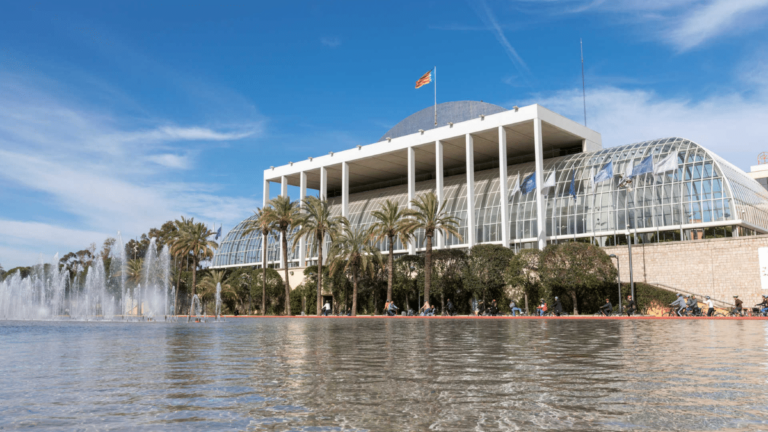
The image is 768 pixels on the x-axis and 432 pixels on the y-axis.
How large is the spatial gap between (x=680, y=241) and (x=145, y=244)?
95.5m

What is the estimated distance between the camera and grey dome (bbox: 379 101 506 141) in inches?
2726

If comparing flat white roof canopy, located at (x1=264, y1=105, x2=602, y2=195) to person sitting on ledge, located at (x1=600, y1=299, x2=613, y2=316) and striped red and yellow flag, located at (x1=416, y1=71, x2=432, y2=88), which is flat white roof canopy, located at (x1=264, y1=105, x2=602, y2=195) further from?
person sitting on ledge, located at (x1=600, y1=299, x2=613, y2=316)

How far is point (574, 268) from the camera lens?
147ft

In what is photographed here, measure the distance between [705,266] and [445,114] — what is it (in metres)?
35.9

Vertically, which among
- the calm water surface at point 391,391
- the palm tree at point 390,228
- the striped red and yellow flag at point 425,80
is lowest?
the calm water surface at point 391,391

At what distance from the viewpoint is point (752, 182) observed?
5653 cm

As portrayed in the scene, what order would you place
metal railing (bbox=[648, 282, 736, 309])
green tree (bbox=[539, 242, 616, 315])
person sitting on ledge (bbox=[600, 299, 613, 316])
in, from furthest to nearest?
green tree (bbox=[539, 242, 616, 315]), metal railing (bbox=[648, 282, 736, 309]), person sitting on ledge (bbox=[600, 299, 613, 316])

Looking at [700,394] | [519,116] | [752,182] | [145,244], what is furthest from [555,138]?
[145,244]

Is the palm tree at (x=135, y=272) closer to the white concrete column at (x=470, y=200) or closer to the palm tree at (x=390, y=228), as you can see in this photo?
the palm tree at (x=390, y=228)

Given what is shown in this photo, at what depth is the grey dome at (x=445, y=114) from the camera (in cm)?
6925

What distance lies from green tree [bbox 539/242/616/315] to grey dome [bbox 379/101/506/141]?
85.5 ft

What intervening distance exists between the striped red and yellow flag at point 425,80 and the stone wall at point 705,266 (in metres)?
26.7

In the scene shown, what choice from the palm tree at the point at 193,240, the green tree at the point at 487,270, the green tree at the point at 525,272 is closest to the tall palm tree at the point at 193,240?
the palm tree at the point at 193,240

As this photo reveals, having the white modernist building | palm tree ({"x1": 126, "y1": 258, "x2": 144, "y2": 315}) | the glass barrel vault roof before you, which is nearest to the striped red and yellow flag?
the white modernist building
